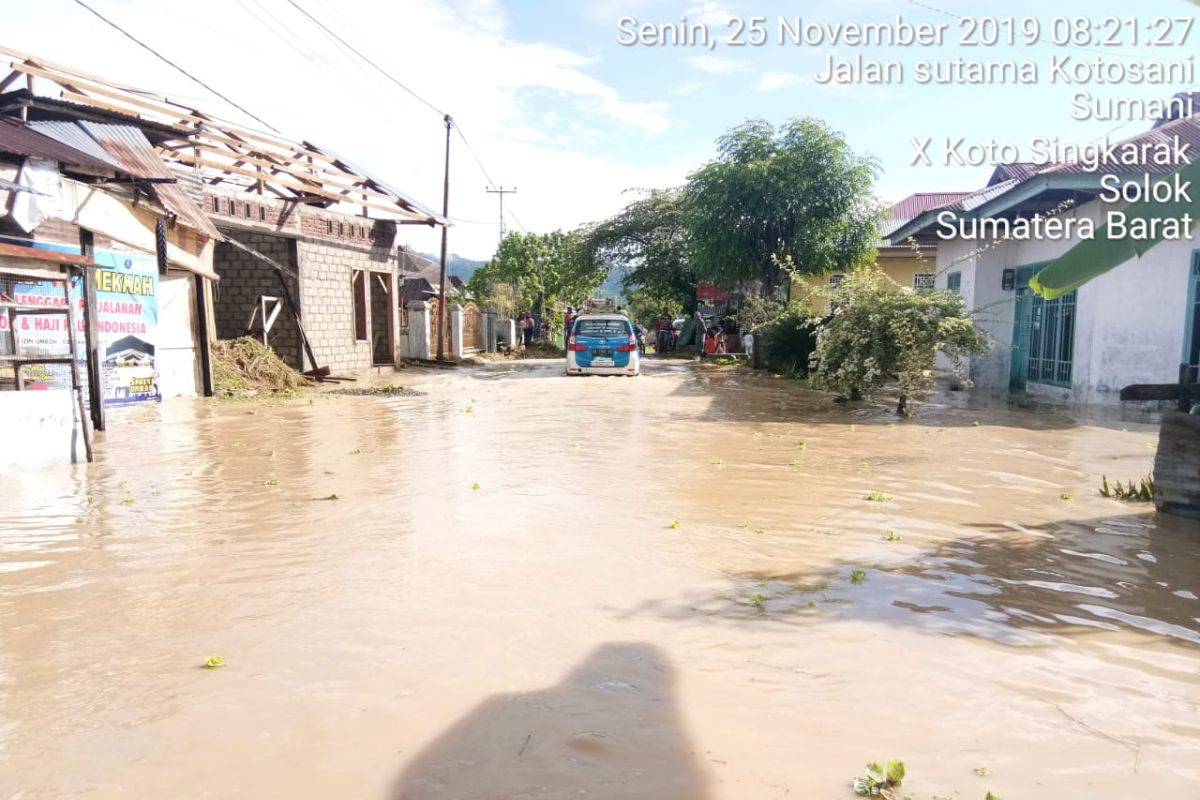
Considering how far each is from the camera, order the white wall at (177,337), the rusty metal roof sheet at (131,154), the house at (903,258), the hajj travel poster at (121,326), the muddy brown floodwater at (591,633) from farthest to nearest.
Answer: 1. the house at (903,258)
2. the white wall at (177,337)
3. the rusty metal roof sheet at (131,154)
4. the hajj travel poster at (121,326)
5. the muddy brown floodwater at (591,633)

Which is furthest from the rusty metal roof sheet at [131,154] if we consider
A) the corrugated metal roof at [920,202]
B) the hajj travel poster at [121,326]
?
the corrugated metal roof at [920,202]

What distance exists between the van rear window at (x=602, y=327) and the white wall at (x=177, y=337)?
30.1 ft

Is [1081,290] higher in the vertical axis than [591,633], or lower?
higher

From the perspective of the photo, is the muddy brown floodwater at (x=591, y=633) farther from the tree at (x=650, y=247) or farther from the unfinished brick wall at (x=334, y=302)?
the tree at (x=650, y=247)

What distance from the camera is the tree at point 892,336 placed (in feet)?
37.1

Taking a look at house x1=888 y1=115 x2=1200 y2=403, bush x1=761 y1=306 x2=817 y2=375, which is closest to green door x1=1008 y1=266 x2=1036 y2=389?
house x1=888 y1=115 x2=1200 y2=403

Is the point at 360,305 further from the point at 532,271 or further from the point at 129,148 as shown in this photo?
the point at 532,271

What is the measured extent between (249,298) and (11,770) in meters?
17.2

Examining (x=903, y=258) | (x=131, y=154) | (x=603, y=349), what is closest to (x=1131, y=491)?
(x=603, y=349)

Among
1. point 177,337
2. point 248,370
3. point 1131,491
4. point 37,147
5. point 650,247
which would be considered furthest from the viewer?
point 650,247

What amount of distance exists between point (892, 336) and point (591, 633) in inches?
366

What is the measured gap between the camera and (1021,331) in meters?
16.5

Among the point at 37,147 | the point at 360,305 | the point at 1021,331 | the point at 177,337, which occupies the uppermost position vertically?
the point at 37,147

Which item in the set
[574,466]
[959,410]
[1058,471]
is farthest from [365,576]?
[959,410]
